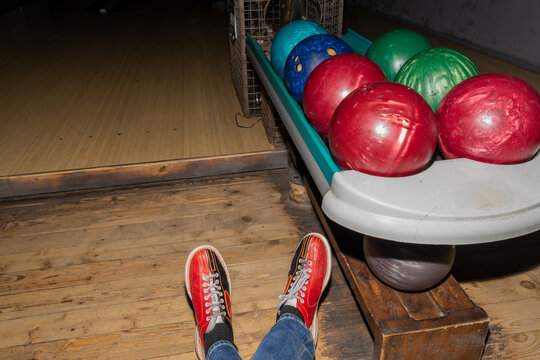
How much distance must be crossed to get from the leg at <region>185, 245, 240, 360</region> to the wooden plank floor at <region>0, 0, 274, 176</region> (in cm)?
86

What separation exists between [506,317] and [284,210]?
2.77 ft

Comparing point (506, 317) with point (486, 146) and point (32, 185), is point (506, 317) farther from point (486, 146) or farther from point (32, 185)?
point (32, 185)

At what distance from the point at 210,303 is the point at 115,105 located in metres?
1.98

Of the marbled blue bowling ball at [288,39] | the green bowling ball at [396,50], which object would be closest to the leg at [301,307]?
the green bowling ball at [396,50]

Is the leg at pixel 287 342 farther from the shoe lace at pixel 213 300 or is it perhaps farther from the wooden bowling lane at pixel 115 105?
the wooden bowling lane at pixel 115 105

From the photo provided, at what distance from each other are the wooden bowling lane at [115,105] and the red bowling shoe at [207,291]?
0.78 m

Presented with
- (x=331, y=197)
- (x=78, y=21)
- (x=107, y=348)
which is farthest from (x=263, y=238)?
(x=78, y=21)

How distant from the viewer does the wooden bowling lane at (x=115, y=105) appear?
6.48 ft

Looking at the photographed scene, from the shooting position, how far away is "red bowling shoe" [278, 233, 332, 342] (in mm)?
1077

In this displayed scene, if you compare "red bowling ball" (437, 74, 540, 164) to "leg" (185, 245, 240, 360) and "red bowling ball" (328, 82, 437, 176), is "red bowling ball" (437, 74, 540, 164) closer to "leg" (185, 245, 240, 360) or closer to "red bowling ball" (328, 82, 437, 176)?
"red bowling ball" (328, 82, 437, 176)

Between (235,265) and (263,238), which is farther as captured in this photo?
(263,238)

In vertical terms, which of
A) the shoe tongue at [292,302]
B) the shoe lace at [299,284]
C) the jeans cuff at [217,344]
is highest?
the shoe lace at [299,284]

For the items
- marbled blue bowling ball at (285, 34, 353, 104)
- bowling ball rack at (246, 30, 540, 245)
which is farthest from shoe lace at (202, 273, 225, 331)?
marbled blue bowling ball at (285, 34, 353, 104)

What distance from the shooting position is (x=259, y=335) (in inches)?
44.0
